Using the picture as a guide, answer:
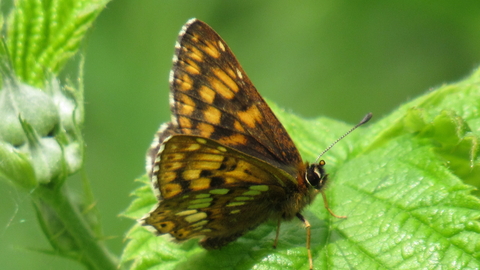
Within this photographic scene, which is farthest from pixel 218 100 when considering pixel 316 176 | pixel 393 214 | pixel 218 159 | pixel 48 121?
pixel 393 214

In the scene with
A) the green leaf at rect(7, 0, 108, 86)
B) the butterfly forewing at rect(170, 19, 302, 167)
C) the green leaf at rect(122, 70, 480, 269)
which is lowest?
the green leaf at rect(122, 70, 480, 269)

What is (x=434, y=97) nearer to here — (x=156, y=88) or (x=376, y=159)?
(x=376, y=159)

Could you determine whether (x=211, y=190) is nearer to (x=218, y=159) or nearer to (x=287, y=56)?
(x=218, y=159)

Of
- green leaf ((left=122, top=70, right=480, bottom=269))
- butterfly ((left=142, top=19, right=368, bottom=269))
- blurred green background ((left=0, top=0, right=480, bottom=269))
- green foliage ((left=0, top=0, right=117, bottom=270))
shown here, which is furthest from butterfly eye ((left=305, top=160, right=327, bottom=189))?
blurred green background ((left=0, top=0, right=480, bottom=269))

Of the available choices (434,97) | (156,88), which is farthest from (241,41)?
(434,97)

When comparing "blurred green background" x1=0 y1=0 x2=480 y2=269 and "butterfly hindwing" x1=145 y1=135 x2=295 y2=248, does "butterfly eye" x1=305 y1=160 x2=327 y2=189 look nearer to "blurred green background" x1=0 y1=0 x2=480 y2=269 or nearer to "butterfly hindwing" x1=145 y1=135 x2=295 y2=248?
"butterfly hindwing" x1=145 y1=135 x2=295 y2=248

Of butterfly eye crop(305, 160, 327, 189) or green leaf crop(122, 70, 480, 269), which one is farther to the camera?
butterfly eye crop(305, 160, 327, 189)

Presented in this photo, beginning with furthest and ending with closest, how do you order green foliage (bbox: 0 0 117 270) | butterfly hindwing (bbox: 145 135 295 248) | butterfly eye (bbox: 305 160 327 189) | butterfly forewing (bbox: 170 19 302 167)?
butterfly forewing (bbox: 170 19 302 167), butterfly eye (bbox: 305 160 327 189), butterfly hindwing (bbox: 145 135 295 248), green foliage (bbox: 0 0 117 270)
